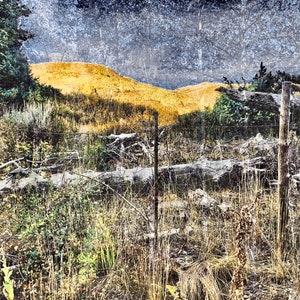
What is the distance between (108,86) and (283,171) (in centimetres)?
381

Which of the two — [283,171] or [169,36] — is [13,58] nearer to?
[169,36]

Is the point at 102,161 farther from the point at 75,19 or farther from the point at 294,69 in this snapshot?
the point at 294,69

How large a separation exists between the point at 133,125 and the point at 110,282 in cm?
366

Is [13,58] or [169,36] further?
[169,36]

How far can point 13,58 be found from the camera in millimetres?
5977

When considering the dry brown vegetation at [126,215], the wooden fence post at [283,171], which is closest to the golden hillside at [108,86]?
the dry brown vegetation at [126,215]

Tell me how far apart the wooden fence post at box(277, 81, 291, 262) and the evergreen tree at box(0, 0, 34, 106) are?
4.48 metres

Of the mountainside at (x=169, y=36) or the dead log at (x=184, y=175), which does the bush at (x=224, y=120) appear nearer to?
the mountainside at (x=169, y=36)

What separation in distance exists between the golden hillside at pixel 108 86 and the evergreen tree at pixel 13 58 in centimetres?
26

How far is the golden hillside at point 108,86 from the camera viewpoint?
231 inches

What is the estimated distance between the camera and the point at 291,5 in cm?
649

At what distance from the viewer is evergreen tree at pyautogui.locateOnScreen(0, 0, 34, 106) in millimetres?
5938

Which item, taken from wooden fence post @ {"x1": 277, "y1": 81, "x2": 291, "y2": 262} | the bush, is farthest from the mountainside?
wooden fence post @ {"x1": 277, "y1": 81, "x2": 291, "y2": 262}

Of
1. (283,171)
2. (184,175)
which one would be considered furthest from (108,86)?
(283,171)
